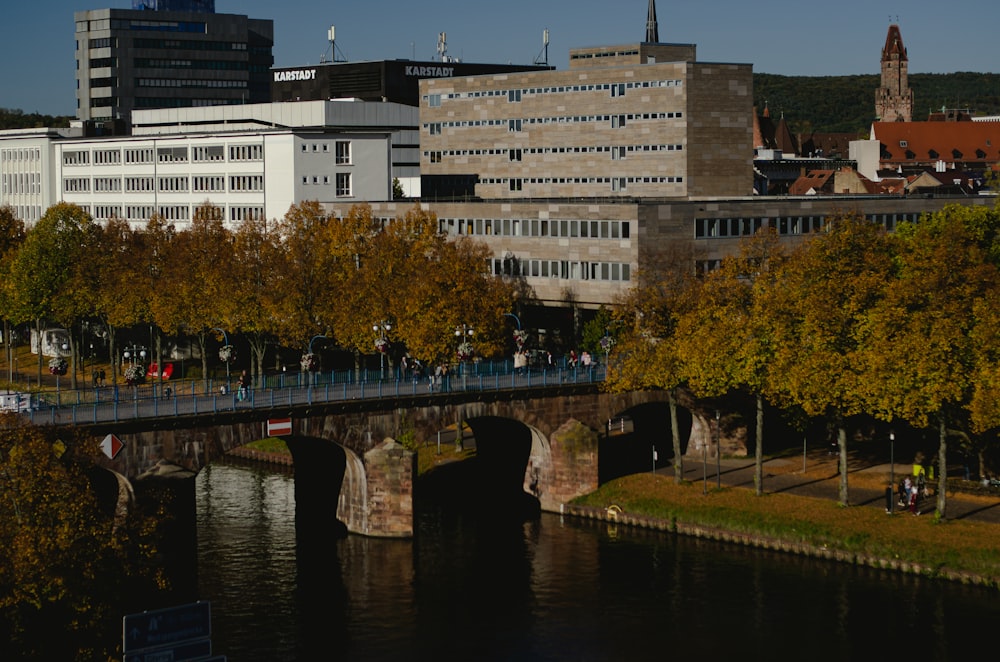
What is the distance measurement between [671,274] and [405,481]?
22867 mm

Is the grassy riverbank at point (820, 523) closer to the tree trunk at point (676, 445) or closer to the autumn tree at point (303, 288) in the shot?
the tree trunk at point (676, 445)

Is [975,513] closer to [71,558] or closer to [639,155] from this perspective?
[71,558]

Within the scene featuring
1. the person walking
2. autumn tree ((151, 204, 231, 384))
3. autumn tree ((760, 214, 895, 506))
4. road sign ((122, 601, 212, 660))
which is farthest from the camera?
autumn tree ((151, 204, 231, 384))

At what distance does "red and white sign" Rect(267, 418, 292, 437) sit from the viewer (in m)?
91.1

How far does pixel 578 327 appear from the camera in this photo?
13225cm

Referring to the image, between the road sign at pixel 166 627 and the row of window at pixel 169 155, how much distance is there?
12528cm

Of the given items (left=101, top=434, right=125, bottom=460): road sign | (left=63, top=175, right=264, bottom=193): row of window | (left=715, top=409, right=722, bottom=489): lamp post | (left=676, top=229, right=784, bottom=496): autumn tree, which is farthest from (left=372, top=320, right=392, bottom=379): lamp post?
(left=63, top=175, right=264, bottom=193): row of window

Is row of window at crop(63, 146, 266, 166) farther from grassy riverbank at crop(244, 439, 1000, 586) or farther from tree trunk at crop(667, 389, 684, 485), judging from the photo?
grassy riverbank at crop(244, 439, 1000, 586)

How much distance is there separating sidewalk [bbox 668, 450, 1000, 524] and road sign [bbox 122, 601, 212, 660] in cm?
5497

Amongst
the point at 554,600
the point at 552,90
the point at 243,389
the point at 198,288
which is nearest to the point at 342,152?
the point at 552,90

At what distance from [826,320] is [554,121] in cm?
8179

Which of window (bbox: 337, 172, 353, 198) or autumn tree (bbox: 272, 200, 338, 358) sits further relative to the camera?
window (bbox: 337, 172, 353, 198)

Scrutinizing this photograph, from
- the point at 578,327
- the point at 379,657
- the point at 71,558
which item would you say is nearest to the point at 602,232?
the point at 578,327

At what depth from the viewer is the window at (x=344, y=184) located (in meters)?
166
